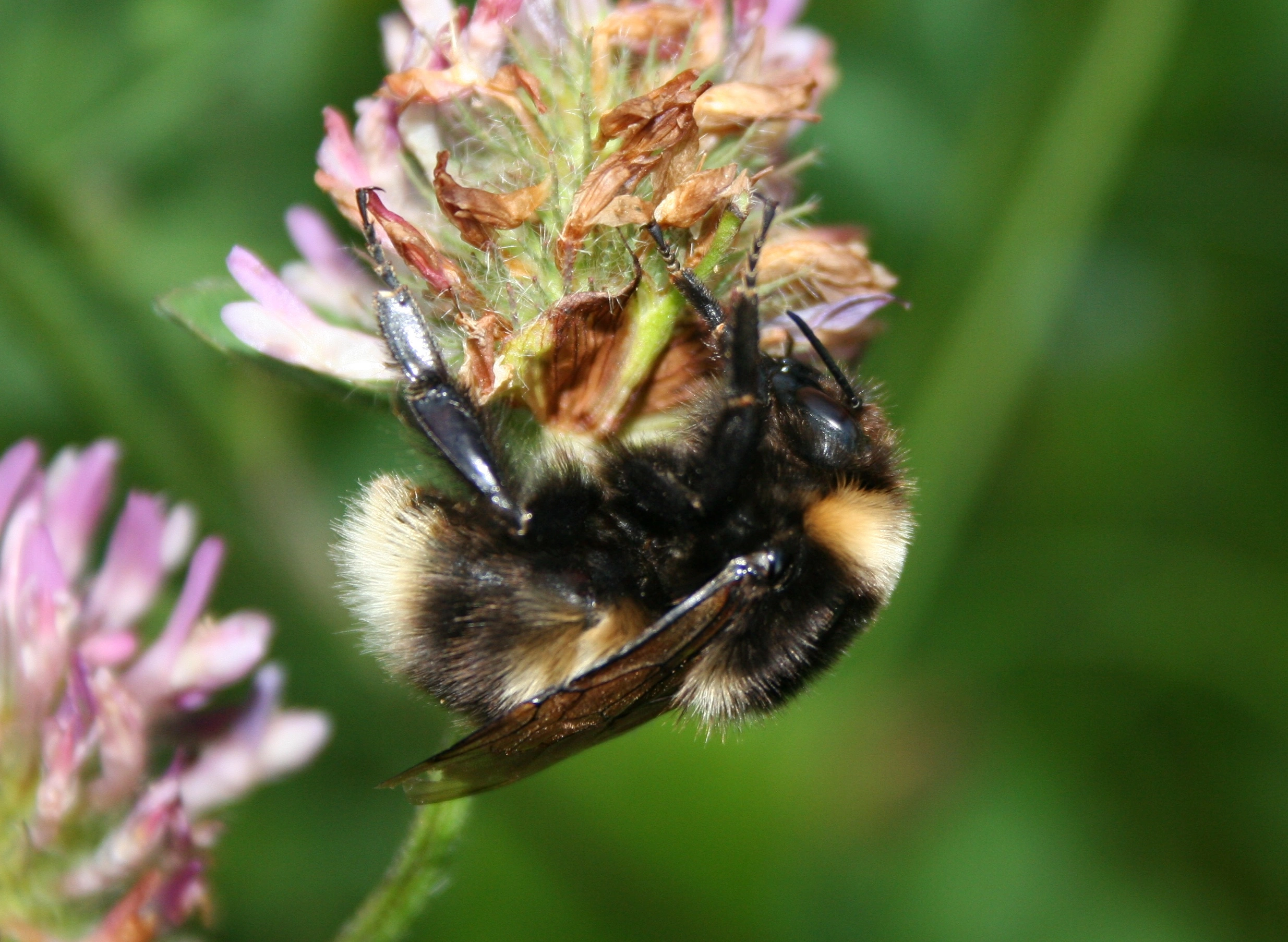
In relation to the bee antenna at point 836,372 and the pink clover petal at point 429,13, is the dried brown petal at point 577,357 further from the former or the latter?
the pink clover petal at point 429,13

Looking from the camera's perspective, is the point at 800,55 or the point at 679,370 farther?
the point at 800,55

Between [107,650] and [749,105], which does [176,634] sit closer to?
[107,650]

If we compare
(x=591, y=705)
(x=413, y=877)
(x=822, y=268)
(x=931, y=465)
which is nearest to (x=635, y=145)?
(x=822, y=268)

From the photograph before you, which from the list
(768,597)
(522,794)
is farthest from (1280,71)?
(768,597)

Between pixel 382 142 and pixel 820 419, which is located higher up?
pixel 382 142

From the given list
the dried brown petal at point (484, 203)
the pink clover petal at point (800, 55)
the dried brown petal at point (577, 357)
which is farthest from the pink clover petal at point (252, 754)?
the pink clover petal at point (800, 55)

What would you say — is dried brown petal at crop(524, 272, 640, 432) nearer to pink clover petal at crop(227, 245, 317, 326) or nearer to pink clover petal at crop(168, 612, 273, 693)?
pink clover petal at crop(227, 245, 317, 326)
